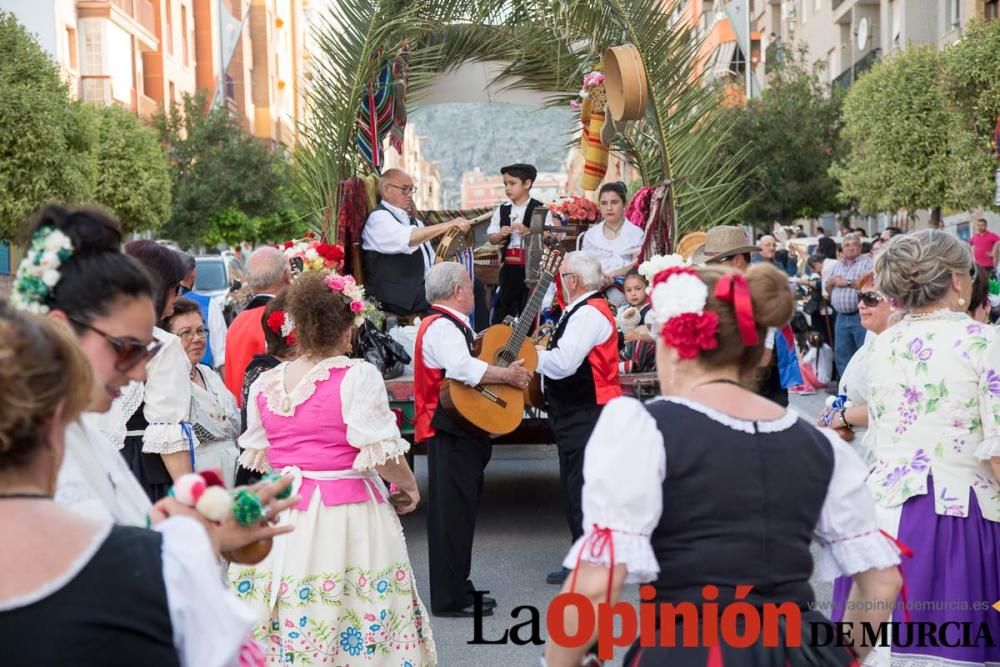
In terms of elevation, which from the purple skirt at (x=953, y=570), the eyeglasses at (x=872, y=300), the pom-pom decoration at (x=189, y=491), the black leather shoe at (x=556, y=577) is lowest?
the black leather shoe at (x=556, y=577)

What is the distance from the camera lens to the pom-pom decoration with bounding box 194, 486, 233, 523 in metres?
2.60

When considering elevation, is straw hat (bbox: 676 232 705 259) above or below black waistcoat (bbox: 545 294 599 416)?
above

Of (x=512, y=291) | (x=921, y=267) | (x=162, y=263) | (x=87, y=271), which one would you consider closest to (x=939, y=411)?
(x=921, y=267)

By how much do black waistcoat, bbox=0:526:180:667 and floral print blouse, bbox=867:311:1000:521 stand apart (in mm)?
3088

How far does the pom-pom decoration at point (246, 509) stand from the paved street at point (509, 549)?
386cm

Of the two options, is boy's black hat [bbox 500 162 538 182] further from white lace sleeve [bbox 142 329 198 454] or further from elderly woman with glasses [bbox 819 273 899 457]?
white lace sleeve [bbox 142 329 198 454]

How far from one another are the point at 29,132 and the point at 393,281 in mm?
20753

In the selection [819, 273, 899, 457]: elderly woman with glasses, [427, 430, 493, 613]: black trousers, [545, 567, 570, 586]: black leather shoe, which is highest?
[819, 273, 899, 457]: elderly woman with glasses

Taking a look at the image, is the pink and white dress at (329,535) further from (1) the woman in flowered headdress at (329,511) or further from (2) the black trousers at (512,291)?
(2) the black trousers at (512,291)

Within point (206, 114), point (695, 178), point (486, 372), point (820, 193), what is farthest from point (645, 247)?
point (206, 114)

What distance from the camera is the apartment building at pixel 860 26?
36.6 m

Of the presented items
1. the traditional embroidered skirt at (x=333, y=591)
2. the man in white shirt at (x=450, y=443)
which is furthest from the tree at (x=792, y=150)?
the traditional embroidered skirt at (x=333, y=591)

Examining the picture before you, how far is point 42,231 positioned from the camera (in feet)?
9.13

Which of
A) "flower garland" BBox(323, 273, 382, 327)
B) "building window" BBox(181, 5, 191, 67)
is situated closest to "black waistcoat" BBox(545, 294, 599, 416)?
"flower garland" BBox(323, 273, 382, 327)
